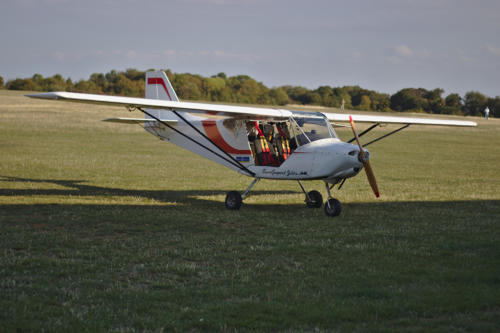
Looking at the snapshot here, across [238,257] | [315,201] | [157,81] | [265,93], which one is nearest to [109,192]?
[157,81]

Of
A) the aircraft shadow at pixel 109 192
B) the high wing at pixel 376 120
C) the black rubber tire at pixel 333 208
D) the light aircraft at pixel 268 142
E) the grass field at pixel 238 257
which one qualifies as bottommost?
the aircraft shadow at pixel 109 192

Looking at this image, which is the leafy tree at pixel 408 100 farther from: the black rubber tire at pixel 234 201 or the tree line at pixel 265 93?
the black rubber tire at pixel 234 201

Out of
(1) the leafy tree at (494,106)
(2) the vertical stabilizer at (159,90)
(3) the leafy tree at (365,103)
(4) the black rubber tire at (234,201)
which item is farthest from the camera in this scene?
(3) the leafy tree at (365,103)

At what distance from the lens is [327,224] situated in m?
12.3

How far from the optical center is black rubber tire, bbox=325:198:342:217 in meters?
13.2

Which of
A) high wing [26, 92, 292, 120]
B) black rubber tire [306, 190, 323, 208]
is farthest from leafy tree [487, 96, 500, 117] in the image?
high wing [26, 92, 292, 120]

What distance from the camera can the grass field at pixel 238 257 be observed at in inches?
249

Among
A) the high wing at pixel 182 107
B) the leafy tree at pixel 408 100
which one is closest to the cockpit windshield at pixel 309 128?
the high wing at pixel 182 107

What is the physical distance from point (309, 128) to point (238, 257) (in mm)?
5556

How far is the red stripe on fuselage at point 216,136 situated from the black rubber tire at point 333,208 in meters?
2.91

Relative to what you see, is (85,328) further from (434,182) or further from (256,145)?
(434,182)

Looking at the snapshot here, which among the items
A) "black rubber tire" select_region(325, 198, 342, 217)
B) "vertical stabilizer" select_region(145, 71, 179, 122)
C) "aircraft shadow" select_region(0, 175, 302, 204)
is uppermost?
"vertical stabilizer" select_region(145, 71, 179, 122)

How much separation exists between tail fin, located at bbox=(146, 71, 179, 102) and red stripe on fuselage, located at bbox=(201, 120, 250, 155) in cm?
260

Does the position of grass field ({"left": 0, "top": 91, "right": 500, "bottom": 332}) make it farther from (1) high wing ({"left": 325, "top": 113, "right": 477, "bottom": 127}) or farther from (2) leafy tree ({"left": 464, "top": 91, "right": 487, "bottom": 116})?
(2) leafy tree ({"left": 464, "top": 91, "right": 487, "bottom": 116})
